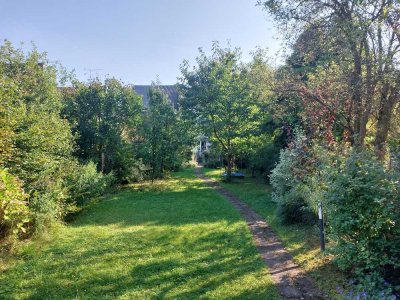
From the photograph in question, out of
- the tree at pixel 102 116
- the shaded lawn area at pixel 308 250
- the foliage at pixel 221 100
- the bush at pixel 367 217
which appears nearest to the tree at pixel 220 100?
the foliage at pixel 221 100

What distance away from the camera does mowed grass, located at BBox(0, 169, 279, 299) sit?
16.4 feet

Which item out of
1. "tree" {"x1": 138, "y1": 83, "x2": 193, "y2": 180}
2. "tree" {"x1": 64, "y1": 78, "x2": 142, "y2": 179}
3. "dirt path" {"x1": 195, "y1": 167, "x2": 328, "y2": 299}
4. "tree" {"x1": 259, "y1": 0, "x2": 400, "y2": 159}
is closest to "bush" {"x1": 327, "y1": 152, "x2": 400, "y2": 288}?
"dirt path" {"x1": 195, "y1": 167, "x2": 328, "y2": 299}

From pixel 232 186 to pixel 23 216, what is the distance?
12.4 meters

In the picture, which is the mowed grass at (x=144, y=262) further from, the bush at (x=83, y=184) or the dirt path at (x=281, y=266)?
the bush at (x=83, y=184)

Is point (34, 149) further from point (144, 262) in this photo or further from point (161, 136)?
point (161, 136)

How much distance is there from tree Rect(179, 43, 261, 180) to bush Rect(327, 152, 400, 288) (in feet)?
48.3

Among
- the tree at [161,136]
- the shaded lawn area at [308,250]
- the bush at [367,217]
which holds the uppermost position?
the tree at [161,136]

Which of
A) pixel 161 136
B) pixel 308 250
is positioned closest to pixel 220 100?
pixel 161 136

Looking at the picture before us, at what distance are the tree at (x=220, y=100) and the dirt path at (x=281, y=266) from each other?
1025 centimetres

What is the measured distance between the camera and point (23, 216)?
7.09m

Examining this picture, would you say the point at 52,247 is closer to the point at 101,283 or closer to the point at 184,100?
the point at 101,283

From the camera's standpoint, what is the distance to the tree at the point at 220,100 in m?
19.2

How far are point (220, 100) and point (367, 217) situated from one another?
50.7 ft

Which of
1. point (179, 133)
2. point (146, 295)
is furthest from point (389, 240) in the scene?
point (179, 133)
